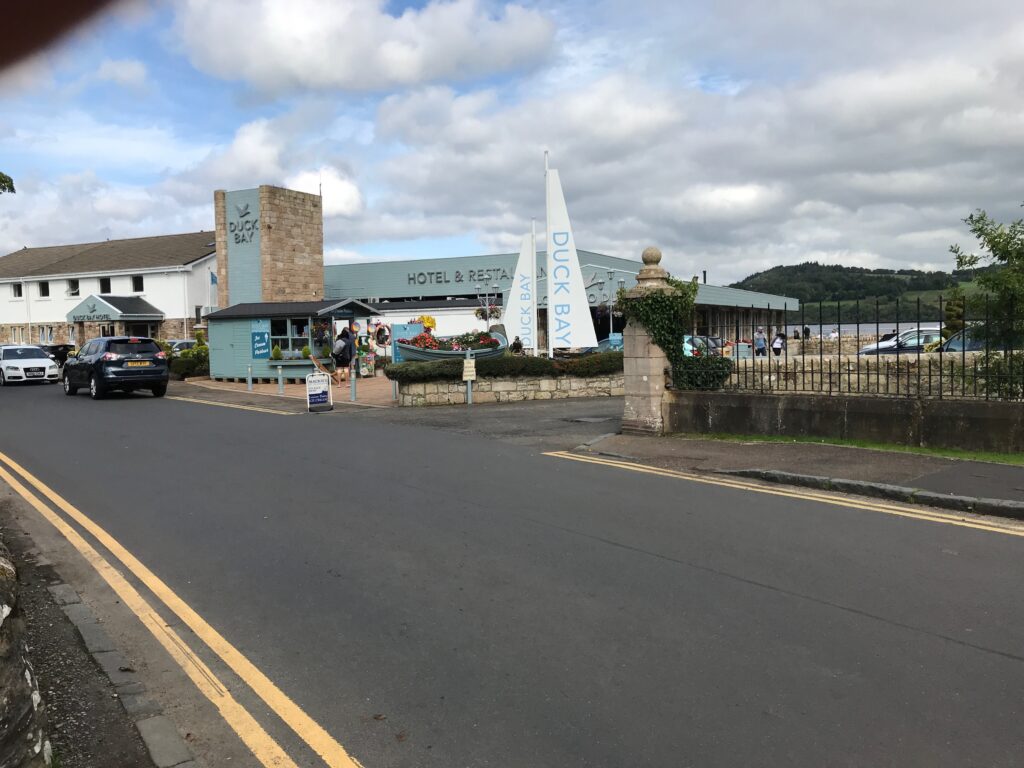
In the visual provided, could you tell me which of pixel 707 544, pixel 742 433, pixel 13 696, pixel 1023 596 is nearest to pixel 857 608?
pixel 1023 596

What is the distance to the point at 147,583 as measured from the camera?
19.3ft

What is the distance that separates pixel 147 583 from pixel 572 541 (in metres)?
3.32

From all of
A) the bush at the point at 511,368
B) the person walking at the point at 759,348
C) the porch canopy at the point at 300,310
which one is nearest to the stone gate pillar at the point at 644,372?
the person walking at the point at 759,348

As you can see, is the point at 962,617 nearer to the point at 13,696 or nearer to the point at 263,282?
the point at 13,696

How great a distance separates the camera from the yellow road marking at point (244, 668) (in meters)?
3.55

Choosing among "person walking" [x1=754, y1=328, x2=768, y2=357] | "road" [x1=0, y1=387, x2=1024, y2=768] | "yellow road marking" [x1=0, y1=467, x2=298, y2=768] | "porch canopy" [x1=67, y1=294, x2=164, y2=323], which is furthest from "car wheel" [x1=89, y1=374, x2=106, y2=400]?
"porch canopy" [x1=67, y1=294, x2=164, y2=323]

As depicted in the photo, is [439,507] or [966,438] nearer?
[439,507]

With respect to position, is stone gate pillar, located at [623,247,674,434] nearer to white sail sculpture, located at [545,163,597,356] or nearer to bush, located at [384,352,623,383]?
bush, located at [384,352,623,383]

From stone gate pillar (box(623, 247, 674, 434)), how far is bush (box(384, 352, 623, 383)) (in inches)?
264

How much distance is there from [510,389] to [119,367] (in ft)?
35.5

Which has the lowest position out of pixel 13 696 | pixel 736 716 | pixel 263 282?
pixel 736 716

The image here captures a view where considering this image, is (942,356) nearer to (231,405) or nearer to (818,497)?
(818,497)

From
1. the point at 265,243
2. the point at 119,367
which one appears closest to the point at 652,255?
the point at 119,367

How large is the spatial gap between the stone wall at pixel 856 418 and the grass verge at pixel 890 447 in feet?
0.26
